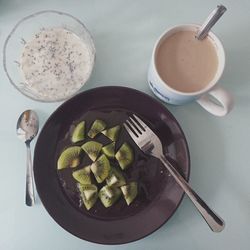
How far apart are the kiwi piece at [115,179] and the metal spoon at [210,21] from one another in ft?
1.07

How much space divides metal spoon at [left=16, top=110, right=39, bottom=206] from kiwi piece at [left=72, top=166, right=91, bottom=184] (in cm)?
10

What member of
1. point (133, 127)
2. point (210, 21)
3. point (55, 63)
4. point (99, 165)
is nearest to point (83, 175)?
point (99, 165)

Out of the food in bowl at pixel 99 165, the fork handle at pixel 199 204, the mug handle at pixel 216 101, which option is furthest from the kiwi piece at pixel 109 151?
the mug handle at pixel 216 101

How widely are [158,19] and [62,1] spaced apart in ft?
0.74

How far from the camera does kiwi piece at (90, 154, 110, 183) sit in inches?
33.8

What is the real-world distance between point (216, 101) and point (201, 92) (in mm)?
116

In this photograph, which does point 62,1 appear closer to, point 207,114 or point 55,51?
point 55,51

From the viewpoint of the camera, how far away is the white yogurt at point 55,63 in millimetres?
Answer: 931

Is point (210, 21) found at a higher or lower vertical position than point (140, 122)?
higher

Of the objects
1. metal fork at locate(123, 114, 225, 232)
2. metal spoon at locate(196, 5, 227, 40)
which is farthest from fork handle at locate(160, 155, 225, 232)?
metal spoon at locate(196, 5, 227, 40)

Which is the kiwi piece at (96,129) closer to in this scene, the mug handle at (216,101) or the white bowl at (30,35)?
the white bowl at (30,35)

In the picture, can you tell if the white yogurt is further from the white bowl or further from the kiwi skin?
the kiwi skin

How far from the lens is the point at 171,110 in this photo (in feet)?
3.04

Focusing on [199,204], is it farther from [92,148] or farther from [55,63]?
[55,63]
